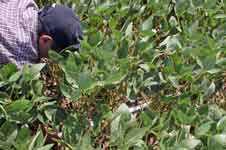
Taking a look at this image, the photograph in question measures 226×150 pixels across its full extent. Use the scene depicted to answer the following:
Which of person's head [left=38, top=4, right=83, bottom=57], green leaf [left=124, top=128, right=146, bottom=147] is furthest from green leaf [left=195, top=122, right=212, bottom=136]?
person's head [left=38, top=4, right=83, bottom=57]

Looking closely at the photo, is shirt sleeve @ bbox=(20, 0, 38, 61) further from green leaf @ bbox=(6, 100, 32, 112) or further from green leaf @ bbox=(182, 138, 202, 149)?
green leaf @ bbox=(182, 138, 202, 149)

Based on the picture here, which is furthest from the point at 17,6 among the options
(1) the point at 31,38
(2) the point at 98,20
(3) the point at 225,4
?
(3) the point at 225,4

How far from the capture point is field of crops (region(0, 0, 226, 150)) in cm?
110

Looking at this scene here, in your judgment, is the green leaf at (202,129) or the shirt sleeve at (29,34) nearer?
the green leaf at (202,129)

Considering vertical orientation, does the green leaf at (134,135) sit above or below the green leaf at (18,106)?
below

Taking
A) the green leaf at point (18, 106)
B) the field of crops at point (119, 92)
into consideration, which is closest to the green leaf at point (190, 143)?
the field of crops at point (119, 92)

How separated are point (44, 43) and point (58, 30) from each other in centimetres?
6

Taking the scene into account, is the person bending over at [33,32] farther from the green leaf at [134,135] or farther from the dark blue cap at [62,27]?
the green leaf at [134,135]

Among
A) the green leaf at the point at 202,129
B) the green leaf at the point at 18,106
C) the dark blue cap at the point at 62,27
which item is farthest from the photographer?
the dark blue cap at the point at 62,27

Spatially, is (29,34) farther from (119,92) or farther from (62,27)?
(119,92)

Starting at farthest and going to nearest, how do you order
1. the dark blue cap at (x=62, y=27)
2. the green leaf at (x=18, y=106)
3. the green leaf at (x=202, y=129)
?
the dark blue cap at (x=62, y=27) < the green leaf at (x=202, y=129) < the green leaf at (x=18, y=106)

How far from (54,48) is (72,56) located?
0.16 m

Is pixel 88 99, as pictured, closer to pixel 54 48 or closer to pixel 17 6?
pixel 54 48

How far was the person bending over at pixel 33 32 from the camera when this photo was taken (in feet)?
4.33
